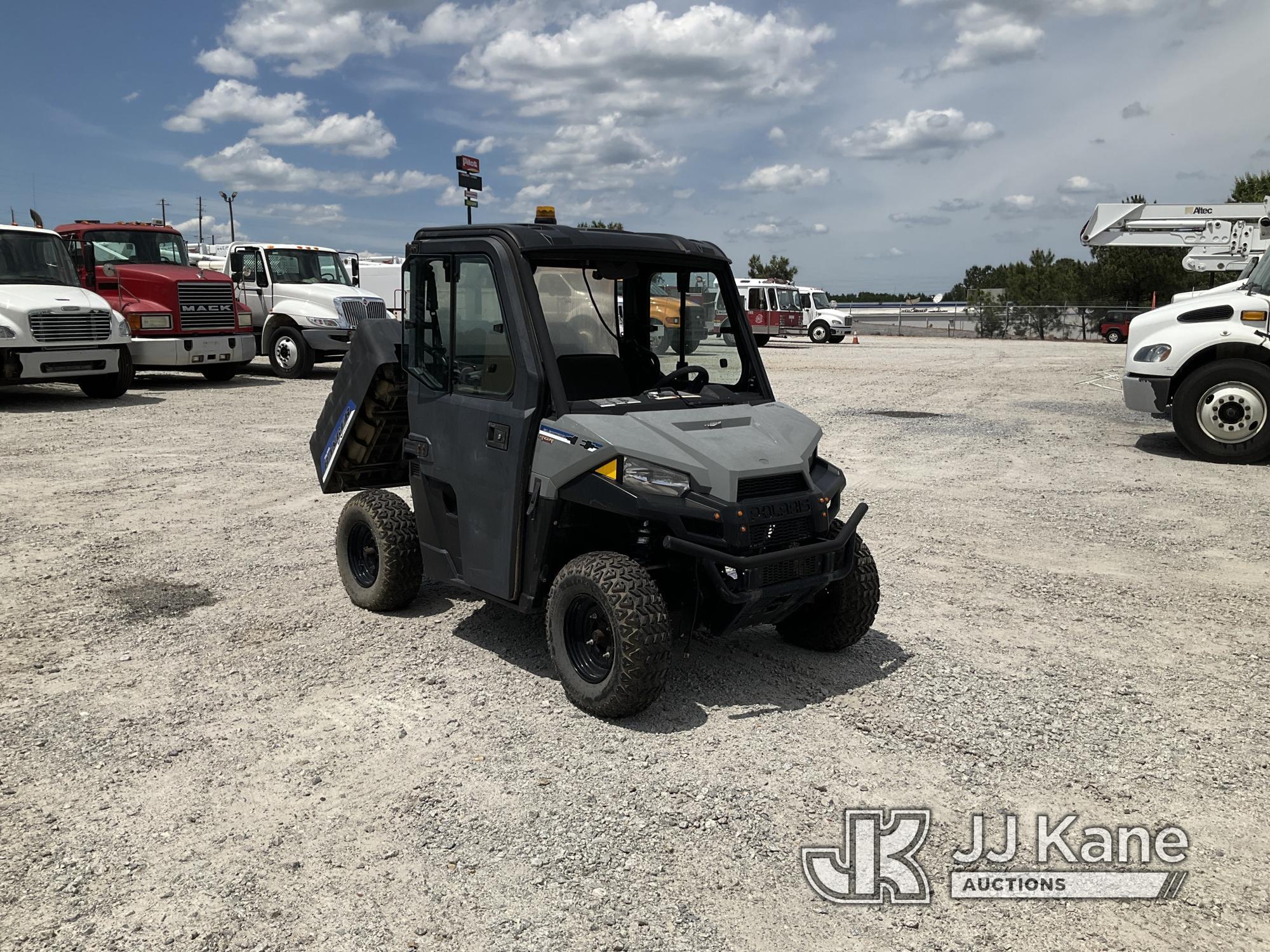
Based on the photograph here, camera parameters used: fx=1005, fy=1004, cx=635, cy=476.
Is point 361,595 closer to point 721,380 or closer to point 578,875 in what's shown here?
point 721,380

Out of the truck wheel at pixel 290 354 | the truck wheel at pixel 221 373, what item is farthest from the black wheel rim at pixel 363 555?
the truck wheel at pixel 290 354

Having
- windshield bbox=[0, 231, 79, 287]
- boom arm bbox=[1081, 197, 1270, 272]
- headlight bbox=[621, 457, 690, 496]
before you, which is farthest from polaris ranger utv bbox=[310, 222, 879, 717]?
boom arm bbox=[1081, 197, 1270, 272]

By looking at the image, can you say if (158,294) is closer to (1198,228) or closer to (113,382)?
(113,382)

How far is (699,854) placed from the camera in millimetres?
3482

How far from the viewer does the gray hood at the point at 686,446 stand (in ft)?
14.2

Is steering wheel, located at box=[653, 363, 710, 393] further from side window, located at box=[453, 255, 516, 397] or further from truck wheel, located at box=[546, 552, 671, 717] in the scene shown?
truck wheel, located at box=[546, 552, 671, 717]

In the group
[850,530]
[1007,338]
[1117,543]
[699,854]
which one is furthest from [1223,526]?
[1007,338]

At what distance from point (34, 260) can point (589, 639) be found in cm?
1422

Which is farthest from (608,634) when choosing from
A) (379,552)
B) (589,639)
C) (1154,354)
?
(1154,354)

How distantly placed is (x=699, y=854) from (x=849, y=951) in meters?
0.64

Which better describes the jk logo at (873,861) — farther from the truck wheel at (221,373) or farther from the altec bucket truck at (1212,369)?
the truck wheel at (221,373)

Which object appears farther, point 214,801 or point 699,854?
point 214,801

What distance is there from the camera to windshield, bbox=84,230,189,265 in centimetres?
1741

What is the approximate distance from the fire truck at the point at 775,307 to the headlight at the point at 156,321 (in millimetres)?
22772
